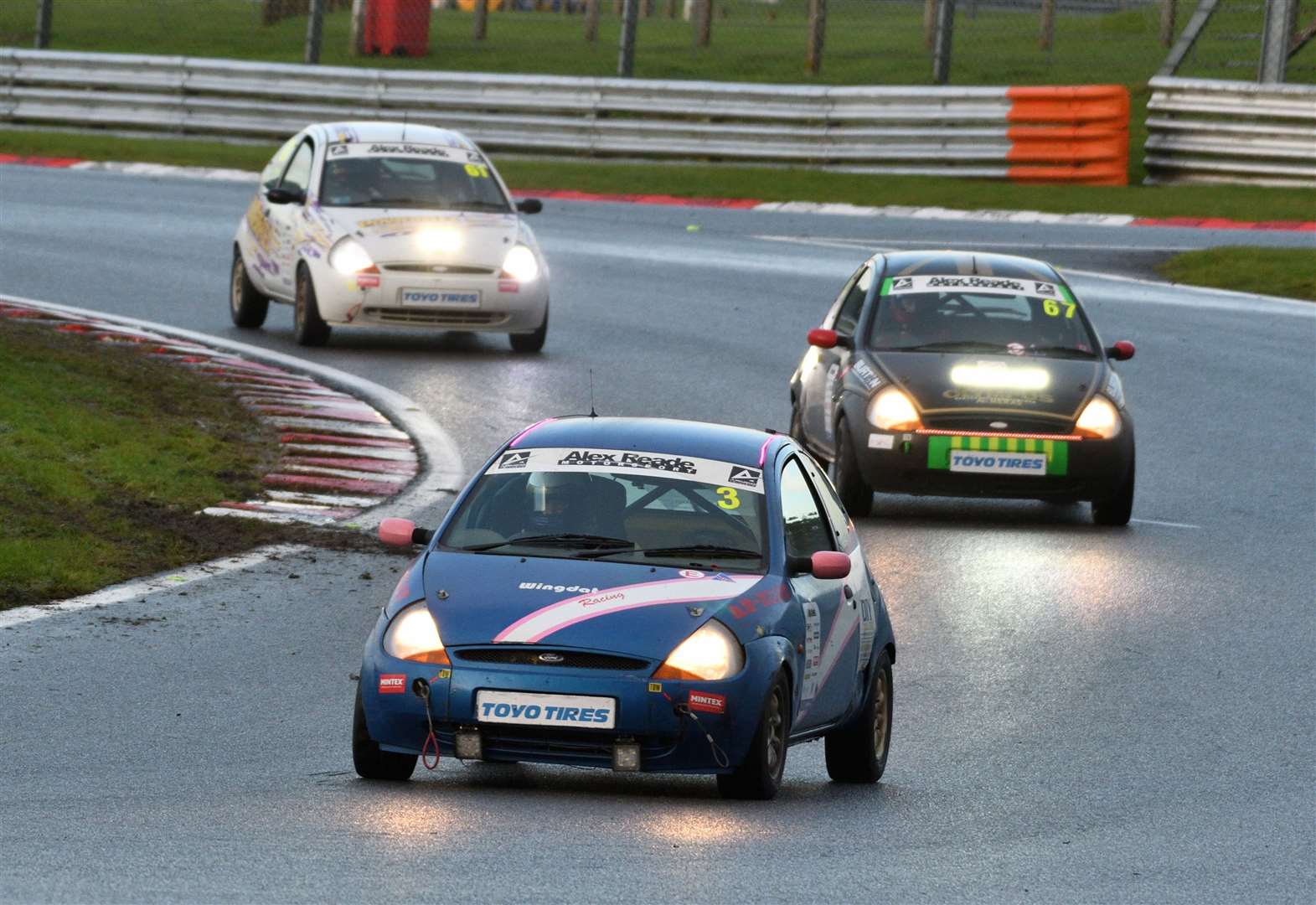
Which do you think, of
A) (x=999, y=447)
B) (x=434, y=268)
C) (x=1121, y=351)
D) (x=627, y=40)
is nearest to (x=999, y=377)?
(x=999, y=447)

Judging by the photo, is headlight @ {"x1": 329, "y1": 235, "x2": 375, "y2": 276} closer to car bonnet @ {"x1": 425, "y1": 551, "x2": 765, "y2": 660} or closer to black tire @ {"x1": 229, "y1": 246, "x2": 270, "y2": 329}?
black tire @ {"x1": 229, "y1": 246, "x2": 270, "y2": 329}

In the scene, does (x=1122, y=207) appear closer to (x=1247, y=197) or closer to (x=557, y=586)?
(x=1247, y=197)

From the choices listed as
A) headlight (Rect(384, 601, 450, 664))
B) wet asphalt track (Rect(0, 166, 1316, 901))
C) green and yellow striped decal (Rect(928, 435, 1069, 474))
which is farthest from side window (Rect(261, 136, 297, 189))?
headlight (Rect(384, 601, 450, 664))

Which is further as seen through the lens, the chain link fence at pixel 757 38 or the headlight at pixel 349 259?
the chain link fence at pixel 757 38

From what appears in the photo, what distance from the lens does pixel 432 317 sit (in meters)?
19.8

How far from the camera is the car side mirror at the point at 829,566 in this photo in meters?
8.66

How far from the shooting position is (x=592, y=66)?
3453cm

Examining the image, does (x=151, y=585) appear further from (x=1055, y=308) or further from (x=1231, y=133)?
(x=1231, y=133)

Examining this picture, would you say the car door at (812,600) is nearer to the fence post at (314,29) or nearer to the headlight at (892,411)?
the headlight at (892,411)

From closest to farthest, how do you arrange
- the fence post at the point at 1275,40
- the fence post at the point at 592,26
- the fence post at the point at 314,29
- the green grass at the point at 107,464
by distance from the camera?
the green grass at the point at 107,464 → the fence post at the point at 1275,40 → the fence post at the point at 314,29 → the fence post at the point at 592,26

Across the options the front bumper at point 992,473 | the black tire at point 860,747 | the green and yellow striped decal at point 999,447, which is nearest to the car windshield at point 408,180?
Answer: the front bumper at point 992,473

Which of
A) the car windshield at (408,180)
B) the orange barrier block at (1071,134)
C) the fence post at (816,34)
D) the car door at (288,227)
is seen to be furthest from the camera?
the fence post at (816,34)

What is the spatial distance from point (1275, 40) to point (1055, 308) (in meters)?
16.1

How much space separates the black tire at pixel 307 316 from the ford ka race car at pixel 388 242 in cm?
1
